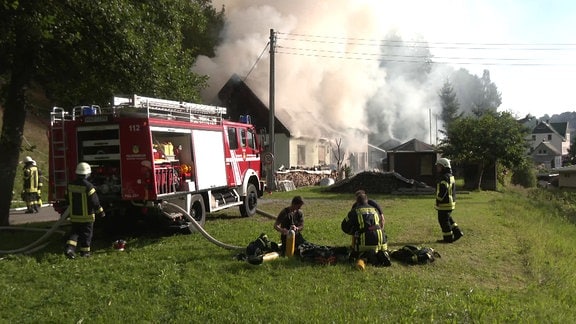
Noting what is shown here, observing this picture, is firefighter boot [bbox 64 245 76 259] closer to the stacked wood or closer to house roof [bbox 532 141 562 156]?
the stacked wood

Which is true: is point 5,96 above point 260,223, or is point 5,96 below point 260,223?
above

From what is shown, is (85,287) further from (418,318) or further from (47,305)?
(418,318)

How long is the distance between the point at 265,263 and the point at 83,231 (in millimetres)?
2998

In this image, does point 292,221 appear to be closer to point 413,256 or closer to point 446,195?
point 413,256

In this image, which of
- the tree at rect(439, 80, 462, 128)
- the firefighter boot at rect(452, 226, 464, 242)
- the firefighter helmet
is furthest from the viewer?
the tree at rect(439, 80, 462, 128)

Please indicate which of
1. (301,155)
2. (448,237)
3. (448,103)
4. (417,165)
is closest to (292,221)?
(448,237)

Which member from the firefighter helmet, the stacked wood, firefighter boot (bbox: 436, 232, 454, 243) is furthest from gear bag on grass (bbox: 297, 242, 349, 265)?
the stacked wood

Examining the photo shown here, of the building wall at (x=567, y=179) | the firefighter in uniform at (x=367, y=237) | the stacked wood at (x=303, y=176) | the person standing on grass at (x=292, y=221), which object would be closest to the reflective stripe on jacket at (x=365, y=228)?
the firefighter in uniform at (x=367, y=237)

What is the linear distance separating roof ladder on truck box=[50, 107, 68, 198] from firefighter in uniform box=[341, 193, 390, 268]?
203 inches

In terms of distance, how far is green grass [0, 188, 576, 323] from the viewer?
4988 millimetres

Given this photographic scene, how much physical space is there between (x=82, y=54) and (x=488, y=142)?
18.7 meters

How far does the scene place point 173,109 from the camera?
9.63 meters

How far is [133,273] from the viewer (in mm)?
6508

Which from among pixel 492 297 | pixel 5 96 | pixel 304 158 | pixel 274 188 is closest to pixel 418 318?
pixel 492 297
